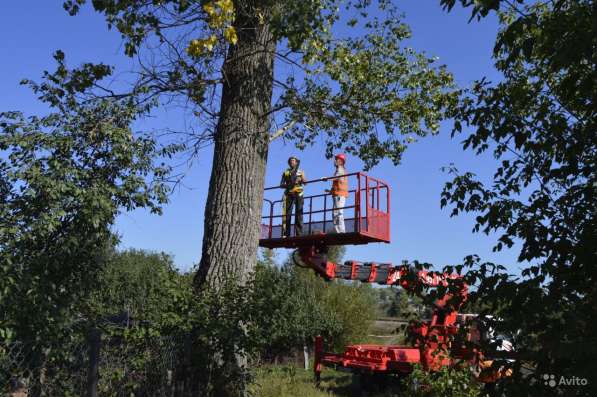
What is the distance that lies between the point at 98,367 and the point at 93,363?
0.70 feet

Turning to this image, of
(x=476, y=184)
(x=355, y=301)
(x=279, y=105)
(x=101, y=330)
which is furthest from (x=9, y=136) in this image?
(x=355, y=301)

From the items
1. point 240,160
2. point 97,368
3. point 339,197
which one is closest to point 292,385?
point 339,197

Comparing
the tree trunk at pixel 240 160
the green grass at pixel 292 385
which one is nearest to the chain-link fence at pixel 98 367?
the green grass at pixel 292 385

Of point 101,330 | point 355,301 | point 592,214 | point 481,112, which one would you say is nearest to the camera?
point 592,214

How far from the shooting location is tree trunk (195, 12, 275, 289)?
8344mm

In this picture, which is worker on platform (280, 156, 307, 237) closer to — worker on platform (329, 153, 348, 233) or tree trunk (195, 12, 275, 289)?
worker on platform (329, 153, 348, 233)

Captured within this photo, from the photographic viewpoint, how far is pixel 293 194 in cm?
1240

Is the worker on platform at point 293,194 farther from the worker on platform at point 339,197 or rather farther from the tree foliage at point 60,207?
the tree foliage at point 60,207

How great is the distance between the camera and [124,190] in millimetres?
7227

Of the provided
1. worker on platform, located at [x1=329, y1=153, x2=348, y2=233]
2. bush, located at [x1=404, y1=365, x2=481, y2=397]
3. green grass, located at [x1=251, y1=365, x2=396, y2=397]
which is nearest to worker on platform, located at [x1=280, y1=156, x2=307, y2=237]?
worker on platform, located at [x1=329, y1=153, x2=348, y2=233]

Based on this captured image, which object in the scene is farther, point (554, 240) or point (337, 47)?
point (337, 47)

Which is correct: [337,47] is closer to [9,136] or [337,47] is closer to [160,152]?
[160,152]

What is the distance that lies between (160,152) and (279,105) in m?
2.41

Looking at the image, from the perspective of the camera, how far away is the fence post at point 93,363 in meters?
5.19
